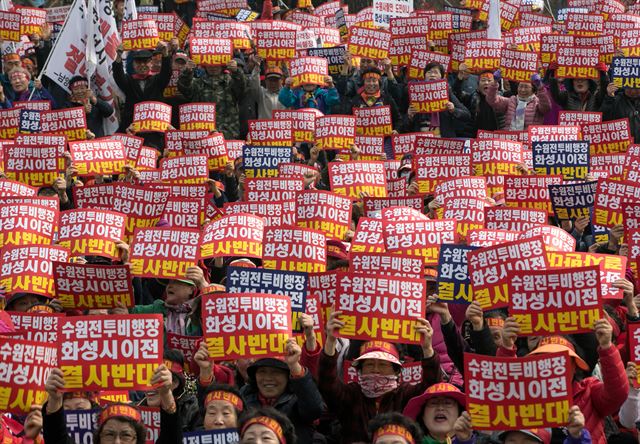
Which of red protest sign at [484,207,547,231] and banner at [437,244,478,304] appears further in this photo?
red protest sign at [484,207,547,231]

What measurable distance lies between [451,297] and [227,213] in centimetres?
293

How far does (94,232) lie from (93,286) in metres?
1.51

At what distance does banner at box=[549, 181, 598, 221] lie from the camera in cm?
1398

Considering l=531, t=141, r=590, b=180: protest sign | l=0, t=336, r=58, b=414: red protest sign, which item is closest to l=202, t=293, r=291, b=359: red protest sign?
l=0, t=336, r=58, b=414: red protest sign

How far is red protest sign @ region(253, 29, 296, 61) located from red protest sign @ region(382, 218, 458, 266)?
26.5 ft

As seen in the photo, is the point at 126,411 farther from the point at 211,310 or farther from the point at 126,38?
the point at 126,38

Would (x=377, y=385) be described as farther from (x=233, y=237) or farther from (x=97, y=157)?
(x=97, y=157)

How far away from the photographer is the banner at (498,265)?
36.4ft

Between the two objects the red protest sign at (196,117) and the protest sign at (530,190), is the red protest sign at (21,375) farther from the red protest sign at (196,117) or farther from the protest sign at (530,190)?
the red protest sign at (196,117)

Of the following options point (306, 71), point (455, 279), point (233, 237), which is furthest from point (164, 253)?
point (306, 71)

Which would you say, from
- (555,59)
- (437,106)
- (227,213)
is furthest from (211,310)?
(555,59)

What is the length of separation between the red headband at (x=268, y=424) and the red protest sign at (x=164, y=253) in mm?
3525

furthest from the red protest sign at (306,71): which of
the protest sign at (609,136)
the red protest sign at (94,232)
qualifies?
the red protest sign at (94,232)

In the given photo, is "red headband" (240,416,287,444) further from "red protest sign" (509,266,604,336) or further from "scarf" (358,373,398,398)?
"red protest sign" (509,266,604,336)
